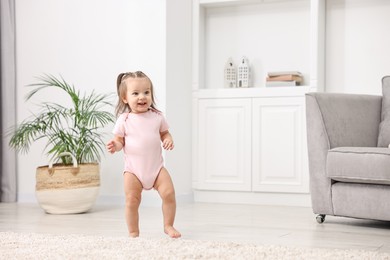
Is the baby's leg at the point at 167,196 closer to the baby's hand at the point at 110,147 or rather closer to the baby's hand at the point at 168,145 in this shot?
the baby's hand at the point at 168,145

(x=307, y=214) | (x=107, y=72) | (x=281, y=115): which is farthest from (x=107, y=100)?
(x=307, y=214)

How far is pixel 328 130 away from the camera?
3408mm

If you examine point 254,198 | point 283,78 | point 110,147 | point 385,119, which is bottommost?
point 254,198

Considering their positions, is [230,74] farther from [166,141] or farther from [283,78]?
[166,141]

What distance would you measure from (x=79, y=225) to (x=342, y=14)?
7.90 feet

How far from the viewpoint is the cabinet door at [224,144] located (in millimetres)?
4602

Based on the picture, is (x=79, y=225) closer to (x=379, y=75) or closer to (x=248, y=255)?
(x=248, y=255)

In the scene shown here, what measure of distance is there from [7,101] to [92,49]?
2.50ft

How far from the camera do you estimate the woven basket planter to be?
156 inches

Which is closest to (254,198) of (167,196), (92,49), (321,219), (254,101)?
(254,101)

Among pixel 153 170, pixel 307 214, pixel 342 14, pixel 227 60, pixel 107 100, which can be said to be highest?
pixel 342 14

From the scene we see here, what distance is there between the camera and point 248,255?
216 centimetres

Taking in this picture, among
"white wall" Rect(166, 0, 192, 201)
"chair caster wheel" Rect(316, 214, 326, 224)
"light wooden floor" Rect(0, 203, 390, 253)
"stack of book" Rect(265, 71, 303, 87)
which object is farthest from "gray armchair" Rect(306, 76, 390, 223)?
"white wall" Rect(166, 0, 192, 201)

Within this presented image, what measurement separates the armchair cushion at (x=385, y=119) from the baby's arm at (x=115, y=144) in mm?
1566
